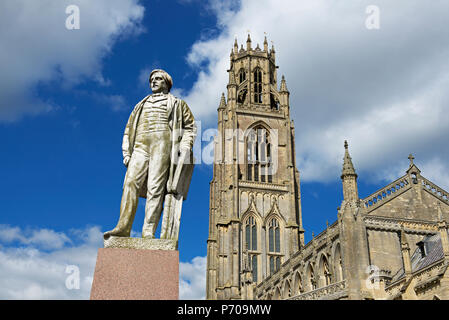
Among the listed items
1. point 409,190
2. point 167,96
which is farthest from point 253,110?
point 167,96

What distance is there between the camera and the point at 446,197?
3500 cm

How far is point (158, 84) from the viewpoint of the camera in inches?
297

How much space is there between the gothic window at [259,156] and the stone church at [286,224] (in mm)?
123

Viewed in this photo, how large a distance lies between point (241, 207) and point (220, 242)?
465 cm

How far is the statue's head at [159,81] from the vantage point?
7.55 m

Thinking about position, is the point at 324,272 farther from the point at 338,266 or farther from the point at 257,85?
the point at 257,85

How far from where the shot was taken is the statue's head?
755 cm

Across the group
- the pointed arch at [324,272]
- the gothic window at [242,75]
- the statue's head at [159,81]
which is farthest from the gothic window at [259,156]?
the statue's head at [159,81]

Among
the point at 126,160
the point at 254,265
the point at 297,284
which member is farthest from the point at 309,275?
the point at 126,160

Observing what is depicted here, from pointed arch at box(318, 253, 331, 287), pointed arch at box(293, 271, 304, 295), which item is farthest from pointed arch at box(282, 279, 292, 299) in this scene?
pointed arch at box(318, 253, 331, 287)

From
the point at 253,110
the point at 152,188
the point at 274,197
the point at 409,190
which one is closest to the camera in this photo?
the point at 152,188

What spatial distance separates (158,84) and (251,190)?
4743 cm

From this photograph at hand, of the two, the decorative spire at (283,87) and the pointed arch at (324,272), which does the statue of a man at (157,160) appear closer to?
the pointed arch at (324,272)

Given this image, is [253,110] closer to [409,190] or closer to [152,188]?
[409,190]
